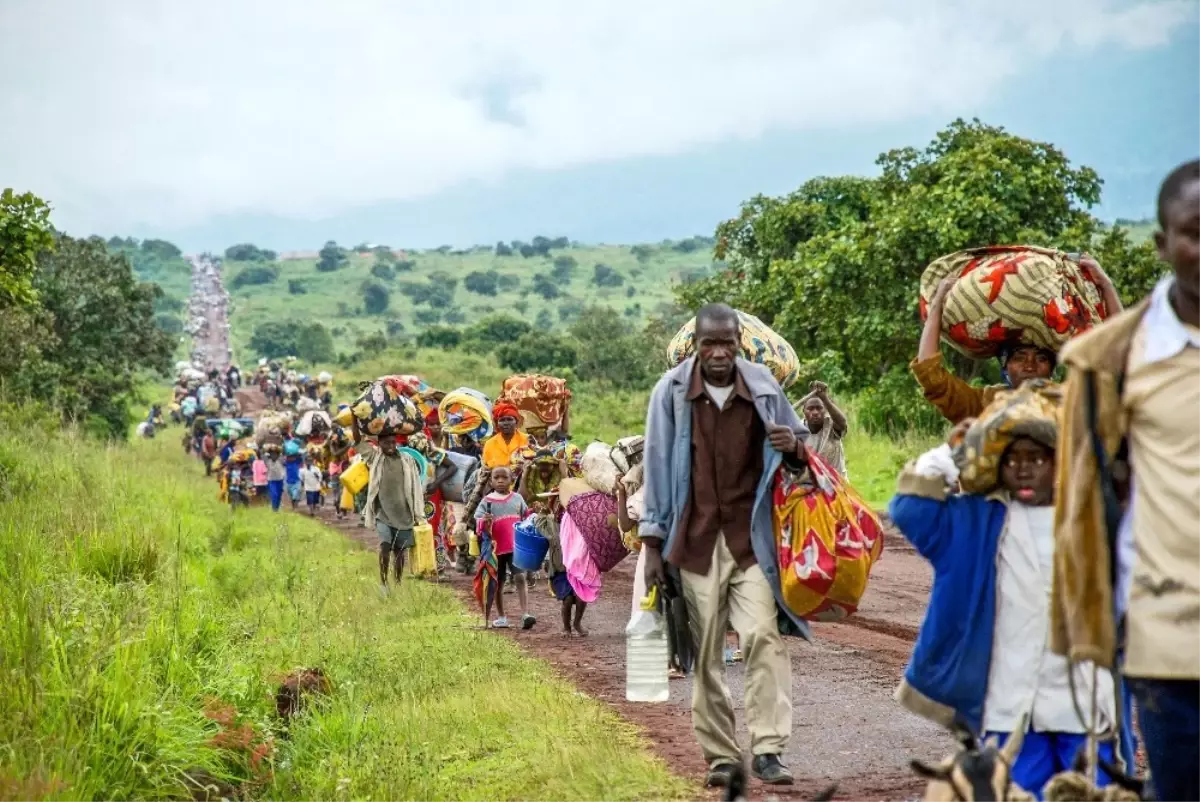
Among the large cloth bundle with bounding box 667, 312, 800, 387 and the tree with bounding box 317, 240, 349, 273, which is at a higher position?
the tree with bounding box 317, 240, 349, 273

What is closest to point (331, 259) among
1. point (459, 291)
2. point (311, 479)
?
point (459, 291)

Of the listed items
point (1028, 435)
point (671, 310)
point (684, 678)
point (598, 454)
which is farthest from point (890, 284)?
point (671, 310)

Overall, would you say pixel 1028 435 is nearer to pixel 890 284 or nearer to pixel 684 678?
pixel 684 678

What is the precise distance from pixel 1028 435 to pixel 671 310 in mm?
61691

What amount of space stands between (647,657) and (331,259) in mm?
182512

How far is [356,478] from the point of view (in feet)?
53.6

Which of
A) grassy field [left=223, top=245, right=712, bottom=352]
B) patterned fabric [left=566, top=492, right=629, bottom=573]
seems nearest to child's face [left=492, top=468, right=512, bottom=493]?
patterned fabric [left=566, top=492, right=629, bottom=573]

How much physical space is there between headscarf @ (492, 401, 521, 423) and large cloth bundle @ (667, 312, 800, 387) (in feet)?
20.4

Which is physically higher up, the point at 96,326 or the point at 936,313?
the point at 96,326

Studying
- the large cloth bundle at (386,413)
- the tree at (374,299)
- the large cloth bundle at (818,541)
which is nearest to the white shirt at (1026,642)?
the large cloth bundle at (818,541)

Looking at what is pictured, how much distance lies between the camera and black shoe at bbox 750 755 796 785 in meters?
6.81

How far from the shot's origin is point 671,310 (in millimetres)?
66375

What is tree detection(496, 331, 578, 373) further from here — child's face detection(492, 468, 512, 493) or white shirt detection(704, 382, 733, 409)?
white shirt detection(704, 382, 733, 409)

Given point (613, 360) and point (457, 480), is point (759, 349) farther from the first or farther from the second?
point (613, 360)
